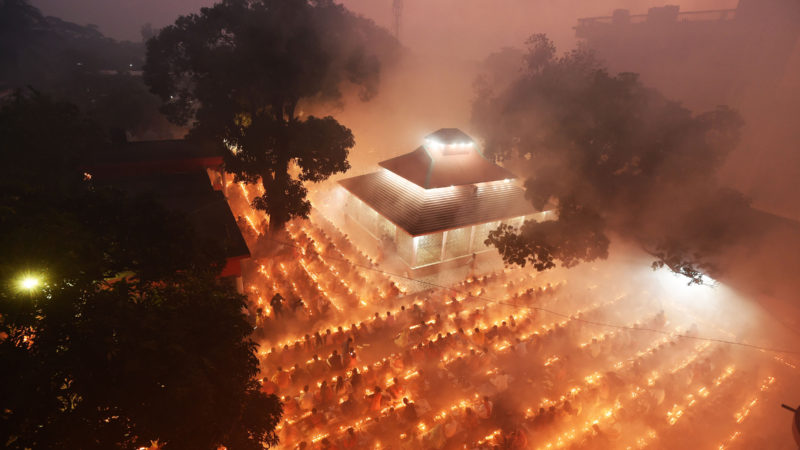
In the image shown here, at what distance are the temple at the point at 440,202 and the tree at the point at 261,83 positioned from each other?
3351 millimetres

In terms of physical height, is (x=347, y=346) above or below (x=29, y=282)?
below

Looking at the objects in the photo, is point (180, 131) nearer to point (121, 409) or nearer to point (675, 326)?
point (121, 409)

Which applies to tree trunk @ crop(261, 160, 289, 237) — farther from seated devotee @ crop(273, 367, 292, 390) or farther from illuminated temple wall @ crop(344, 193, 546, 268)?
seated devotee @ crop(273, 367, 292, 390)

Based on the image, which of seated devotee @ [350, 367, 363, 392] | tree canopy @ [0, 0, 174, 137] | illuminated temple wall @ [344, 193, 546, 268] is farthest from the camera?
tree canopy @ [0, 0, 174, 137]

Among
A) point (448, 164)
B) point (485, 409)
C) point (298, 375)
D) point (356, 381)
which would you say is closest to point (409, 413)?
point (356, 381)

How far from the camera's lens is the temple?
16.9m

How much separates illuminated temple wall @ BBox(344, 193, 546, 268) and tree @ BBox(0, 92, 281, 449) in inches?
430

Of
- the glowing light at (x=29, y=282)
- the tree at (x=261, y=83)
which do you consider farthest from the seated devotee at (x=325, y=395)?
the tree at (x=261, y=83)

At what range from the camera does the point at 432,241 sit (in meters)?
17.0

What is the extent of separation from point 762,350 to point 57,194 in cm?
A: 2076

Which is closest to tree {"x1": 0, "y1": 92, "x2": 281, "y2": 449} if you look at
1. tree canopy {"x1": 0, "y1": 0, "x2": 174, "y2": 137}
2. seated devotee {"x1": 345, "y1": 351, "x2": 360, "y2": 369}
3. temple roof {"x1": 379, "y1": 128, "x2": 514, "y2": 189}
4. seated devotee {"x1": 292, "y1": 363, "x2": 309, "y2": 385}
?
seated devotee {"x1": 292, "y1": 363, "x2": 309, "y2": 385}

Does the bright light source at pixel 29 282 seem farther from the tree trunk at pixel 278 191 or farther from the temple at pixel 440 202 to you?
the temple at pixel 440 202

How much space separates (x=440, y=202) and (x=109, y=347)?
14.1 m

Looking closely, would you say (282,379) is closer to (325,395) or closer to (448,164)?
(325,395)
